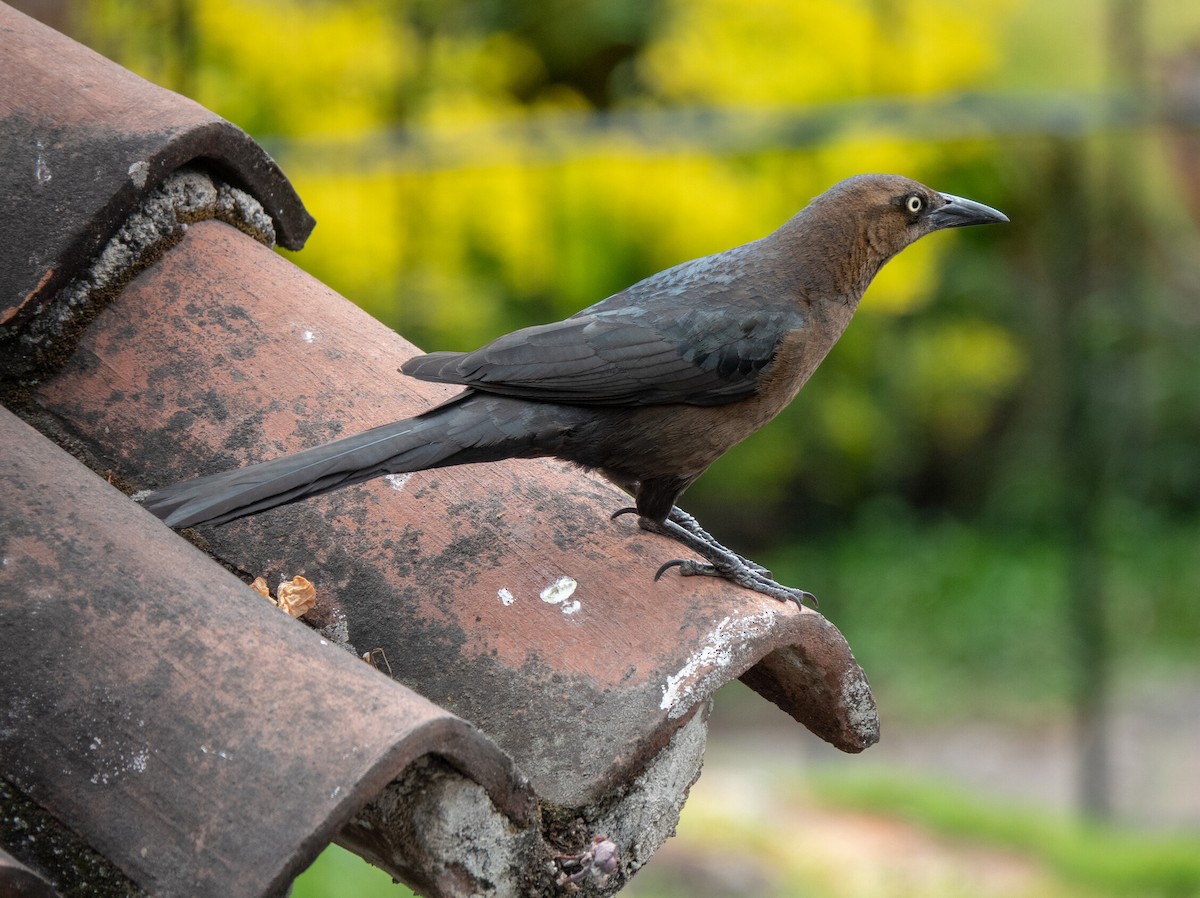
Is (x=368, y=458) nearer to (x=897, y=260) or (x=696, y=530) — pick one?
(x=696, y=530)

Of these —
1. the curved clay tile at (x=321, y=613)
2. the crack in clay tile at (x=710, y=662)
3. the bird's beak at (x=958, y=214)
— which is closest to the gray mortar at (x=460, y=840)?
the curved clay tile at (x=321, y=613)

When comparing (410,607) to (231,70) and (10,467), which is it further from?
(231,70)

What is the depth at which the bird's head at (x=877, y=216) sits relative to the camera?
3.35 m

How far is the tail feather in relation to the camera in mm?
2125

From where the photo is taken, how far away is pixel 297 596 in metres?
2.22

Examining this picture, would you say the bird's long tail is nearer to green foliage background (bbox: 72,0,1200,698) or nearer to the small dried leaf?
the small dried leaf

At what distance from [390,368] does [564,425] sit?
1.18ft

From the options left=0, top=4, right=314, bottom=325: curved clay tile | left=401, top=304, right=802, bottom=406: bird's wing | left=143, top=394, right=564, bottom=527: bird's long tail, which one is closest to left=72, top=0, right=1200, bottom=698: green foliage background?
left=401, top=304, right=802, bottom=406: bird's wing

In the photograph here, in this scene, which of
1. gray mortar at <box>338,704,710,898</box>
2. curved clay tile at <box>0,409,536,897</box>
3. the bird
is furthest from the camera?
the bird

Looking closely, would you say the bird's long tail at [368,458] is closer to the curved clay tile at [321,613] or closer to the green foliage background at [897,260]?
the curved clay tile at [321,613]

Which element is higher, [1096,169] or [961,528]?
[1096,169]

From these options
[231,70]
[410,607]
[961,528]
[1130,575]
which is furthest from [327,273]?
[410,607]

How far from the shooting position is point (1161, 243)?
32.0 feet

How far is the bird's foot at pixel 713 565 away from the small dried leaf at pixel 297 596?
0.59 meters
